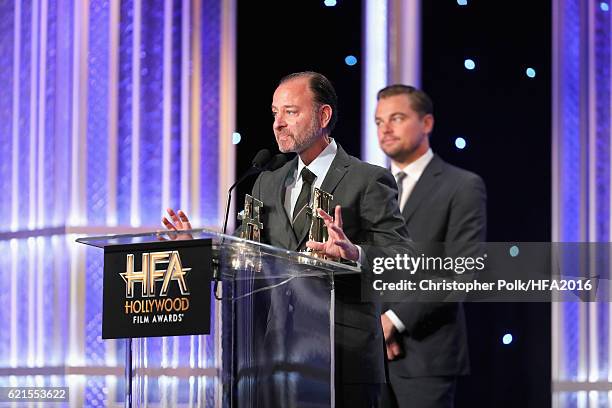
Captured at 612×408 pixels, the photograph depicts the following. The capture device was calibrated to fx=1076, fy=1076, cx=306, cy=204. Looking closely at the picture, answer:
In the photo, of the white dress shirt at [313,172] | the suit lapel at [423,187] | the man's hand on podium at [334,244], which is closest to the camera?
the man's hand on podium at [334,244]

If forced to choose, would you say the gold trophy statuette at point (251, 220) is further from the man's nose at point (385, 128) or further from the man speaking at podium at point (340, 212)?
the man's nose at point (385, 128)

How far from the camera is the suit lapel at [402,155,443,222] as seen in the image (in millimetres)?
4680

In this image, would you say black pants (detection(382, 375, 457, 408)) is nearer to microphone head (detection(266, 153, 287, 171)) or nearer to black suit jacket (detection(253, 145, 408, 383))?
black suit jacket (detection(253, 145, 408, 383))

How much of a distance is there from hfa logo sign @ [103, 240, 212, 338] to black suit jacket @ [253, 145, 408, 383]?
0.80 meters

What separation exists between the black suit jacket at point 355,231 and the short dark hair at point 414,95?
1.14 meters

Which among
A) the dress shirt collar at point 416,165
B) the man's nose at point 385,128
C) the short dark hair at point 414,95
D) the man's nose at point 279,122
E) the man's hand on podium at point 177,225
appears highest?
the short dark hair at point 414,95

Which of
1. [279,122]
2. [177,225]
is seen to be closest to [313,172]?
[279,122]

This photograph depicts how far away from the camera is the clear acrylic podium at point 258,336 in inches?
103

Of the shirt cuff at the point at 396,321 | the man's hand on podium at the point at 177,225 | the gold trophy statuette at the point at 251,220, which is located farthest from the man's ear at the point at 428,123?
the man's hand on podium at the point at 177,225

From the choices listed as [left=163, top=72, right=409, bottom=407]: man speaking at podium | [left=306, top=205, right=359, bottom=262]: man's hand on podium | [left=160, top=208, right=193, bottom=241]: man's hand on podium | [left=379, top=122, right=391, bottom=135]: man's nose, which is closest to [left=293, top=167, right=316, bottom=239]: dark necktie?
[left=163, top=72, right=409, bottom=407]: man speaking at podium

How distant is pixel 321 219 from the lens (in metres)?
3.35

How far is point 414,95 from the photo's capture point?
189 inches

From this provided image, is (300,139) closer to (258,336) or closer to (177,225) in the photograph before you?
(177,225)

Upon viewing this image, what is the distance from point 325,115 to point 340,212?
59 cm
